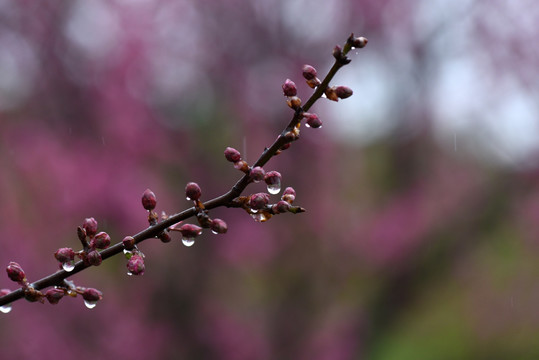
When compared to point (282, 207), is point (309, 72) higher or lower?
higher

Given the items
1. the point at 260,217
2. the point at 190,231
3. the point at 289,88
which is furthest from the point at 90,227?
the point at 289,88

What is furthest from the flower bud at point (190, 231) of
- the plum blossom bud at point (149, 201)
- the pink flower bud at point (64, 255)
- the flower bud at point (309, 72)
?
the flower bud at point (309, 72)

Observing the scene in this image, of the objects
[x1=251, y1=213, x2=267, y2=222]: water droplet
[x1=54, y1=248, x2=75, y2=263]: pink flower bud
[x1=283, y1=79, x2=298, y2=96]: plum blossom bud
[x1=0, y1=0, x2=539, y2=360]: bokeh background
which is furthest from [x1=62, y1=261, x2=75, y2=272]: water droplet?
[x1=0, y1=0, x2=539, y2=360]: bokeh background

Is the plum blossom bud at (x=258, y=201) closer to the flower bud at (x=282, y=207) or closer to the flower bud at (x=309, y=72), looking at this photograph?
the flower bud at (x=282, y=207)

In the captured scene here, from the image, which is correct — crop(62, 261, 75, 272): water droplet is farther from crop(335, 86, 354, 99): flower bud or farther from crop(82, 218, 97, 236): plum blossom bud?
crop(335, 86, 354, 99): flower bud

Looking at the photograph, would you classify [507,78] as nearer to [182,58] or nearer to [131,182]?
[182,58]

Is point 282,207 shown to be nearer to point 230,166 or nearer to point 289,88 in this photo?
point 289,88

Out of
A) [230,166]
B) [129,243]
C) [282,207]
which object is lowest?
[129,243]
